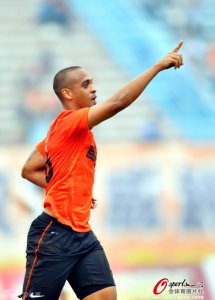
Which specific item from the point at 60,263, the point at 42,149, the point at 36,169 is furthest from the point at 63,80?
the point at 60,263

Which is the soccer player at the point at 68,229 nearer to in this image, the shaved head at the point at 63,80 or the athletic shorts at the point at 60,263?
the athletic shorts at the point at 60,263

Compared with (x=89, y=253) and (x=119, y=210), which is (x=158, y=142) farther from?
(x=89, y=253)

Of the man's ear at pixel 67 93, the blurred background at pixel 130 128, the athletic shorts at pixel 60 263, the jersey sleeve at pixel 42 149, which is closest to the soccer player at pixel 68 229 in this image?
the athletic shorts at pixel 60 263

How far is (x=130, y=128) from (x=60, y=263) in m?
7.83

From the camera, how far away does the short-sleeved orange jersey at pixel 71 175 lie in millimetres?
4266

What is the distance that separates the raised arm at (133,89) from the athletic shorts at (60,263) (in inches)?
29.8

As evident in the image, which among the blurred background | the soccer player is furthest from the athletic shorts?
the blurred background

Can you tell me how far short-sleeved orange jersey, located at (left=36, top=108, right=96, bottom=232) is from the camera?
427 cm

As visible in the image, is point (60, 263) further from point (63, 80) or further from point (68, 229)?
point (63, 80)

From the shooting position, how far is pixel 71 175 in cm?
427

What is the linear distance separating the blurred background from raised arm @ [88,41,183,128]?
A: 3.94 meters

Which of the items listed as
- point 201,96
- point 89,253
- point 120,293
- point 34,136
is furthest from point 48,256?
point 201,96

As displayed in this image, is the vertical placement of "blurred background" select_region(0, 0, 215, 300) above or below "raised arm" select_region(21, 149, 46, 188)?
above

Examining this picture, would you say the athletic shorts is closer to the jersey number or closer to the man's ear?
the jersey number
